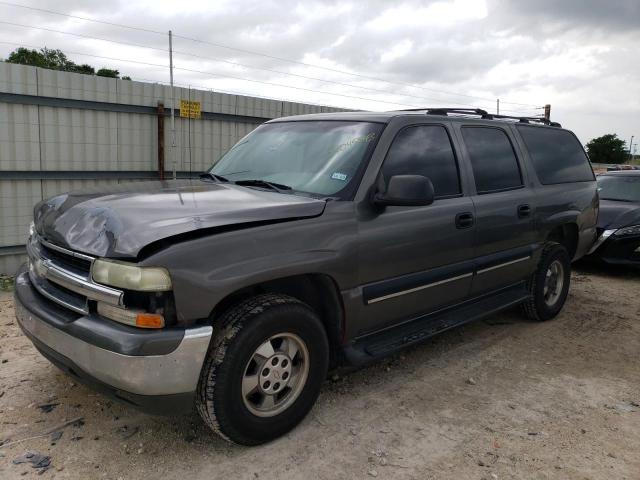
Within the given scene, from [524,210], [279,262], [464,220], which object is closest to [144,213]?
[279,262]

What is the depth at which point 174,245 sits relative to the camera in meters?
2.49

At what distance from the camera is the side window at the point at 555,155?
502cm

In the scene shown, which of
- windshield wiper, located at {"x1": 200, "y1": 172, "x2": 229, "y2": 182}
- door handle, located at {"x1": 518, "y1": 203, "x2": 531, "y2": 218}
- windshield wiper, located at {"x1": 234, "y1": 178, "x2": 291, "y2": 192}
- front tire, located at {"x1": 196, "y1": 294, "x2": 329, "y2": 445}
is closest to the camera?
front tire, located at {"x1": 196, "y1": 294, "x2": 329, "y2": 445}

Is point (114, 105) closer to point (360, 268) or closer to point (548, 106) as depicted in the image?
point (360, 268)

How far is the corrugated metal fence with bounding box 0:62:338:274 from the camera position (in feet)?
21.8

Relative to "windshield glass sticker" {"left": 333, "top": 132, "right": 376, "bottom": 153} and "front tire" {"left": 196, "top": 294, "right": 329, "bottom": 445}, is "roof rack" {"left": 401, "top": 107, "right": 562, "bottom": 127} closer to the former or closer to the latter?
"windshield glass sticker" {"left": 333, "top": 132, "right": 376, "bottom": 153}

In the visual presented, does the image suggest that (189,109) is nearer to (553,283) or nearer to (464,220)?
(464,220)

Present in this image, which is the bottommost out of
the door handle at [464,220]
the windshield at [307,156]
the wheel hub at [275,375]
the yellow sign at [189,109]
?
the wheel hub at [275,375]

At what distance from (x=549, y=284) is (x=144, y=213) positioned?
4125 millimetres

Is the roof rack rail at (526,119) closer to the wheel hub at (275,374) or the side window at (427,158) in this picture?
the side window at (427,158)

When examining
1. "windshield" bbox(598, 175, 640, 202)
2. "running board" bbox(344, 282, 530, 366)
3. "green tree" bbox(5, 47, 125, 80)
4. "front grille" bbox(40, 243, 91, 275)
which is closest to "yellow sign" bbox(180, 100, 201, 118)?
"front grille" bbox(40, 243, 91, 275)

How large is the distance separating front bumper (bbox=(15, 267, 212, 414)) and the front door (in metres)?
1.19

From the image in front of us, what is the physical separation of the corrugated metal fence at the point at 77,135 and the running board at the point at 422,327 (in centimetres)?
530

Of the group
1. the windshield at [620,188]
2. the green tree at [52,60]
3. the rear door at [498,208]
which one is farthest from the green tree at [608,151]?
the rear door at [498,208]
